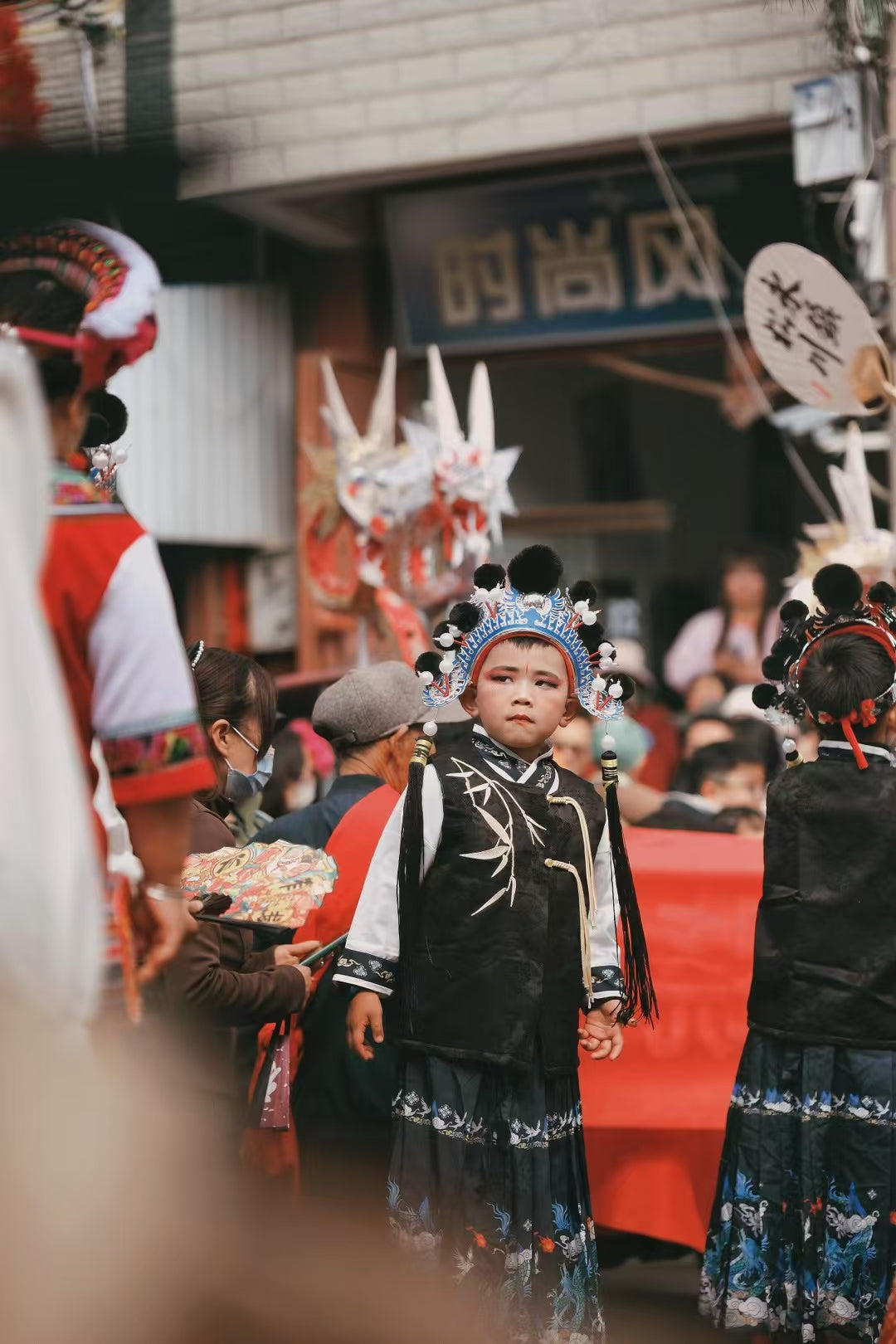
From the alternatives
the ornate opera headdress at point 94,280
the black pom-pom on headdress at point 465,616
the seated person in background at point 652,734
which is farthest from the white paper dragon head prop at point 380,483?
the ornate opera headdress at point 94,280

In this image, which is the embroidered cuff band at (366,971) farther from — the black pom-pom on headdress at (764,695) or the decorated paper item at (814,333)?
the decorated paper item at (814,333)

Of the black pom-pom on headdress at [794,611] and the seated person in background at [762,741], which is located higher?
the black pom-pom on headdress at [794,611]

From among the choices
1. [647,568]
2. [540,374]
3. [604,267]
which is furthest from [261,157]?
[647,568]

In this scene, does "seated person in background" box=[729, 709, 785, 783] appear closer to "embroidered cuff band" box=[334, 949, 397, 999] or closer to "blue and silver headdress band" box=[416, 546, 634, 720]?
"blue and silver headdress band" box=[416, 546, 634, 720]

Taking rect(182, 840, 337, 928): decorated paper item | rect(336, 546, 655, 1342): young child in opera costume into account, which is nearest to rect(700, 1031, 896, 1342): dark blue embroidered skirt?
rect(336, 546, 655, 1342): young child in opera costume

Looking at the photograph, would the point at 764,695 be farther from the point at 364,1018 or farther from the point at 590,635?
the point at 364,1018

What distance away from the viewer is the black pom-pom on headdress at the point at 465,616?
3.27 metres

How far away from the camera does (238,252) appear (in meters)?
10.1

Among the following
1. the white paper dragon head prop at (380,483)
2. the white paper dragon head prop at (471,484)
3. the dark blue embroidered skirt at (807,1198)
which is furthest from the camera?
the white paper dragon head prop at (380,483)

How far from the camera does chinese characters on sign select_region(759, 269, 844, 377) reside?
5.27m

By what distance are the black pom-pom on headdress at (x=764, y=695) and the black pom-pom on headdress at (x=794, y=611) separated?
162 mm

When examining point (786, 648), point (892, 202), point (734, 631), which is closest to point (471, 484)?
point (892, 202)

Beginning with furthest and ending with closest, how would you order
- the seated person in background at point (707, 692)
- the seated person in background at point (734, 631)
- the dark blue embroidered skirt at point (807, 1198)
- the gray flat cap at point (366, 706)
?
1. the seated person in background at point (734, 631)
2. the seated person in background at point (707, 692)
3. the gray flat cap at point (366, 706)
4. the dark blue embroidered skirt at point (807, 1198)

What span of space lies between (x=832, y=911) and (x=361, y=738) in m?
1.14
